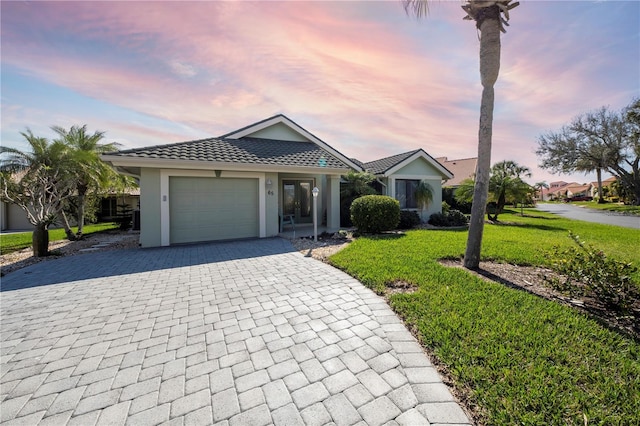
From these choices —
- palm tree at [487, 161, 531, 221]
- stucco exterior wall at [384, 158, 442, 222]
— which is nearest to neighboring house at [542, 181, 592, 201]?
palm tree at [487, 161, 531, 221]

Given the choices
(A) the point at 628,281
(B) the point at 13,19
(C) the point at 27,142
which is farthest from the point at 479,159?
(C) the point at 27,142

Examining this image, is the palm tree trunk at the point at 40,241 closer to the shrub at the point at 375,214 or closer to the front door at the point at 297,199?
the front door at the point at 297,199

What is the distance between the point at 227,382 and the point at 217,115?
42.1 ft

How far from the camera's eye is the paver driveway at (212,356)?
2256 millimetres

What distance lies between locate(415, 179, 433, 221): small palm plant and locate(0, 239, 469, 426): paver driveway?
42.0ft

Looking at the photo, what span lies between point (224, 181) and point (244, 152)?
177 cm

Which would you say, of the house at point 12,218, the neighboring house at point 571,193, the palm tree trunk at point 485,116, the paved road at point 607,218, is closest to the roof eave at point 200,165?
the palm tree trunk at point 485,116

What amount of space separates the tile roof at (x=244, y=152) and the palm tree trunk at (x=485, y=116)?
6732 millimetres

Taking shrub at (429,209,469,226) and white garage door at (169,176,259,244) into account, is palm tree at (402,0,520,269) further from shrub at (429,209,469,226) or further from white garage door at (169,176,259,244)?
shrub at (429,209,469,226)

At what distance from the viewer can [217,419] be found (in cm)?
216

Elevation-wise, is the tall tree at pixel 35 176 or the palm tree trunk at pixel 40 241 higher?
the tall tree at pixel 35 176

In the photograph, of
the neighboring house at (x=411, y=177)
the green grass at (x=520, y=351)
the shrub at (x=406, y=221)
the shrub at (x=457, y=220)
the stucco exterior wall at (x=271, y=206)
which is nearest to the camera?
the green grass at (x=520, y=351)

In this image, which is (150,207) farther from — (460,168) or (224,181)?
(460,168)

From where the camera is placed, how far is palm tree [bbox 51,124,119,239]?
10859 mm
